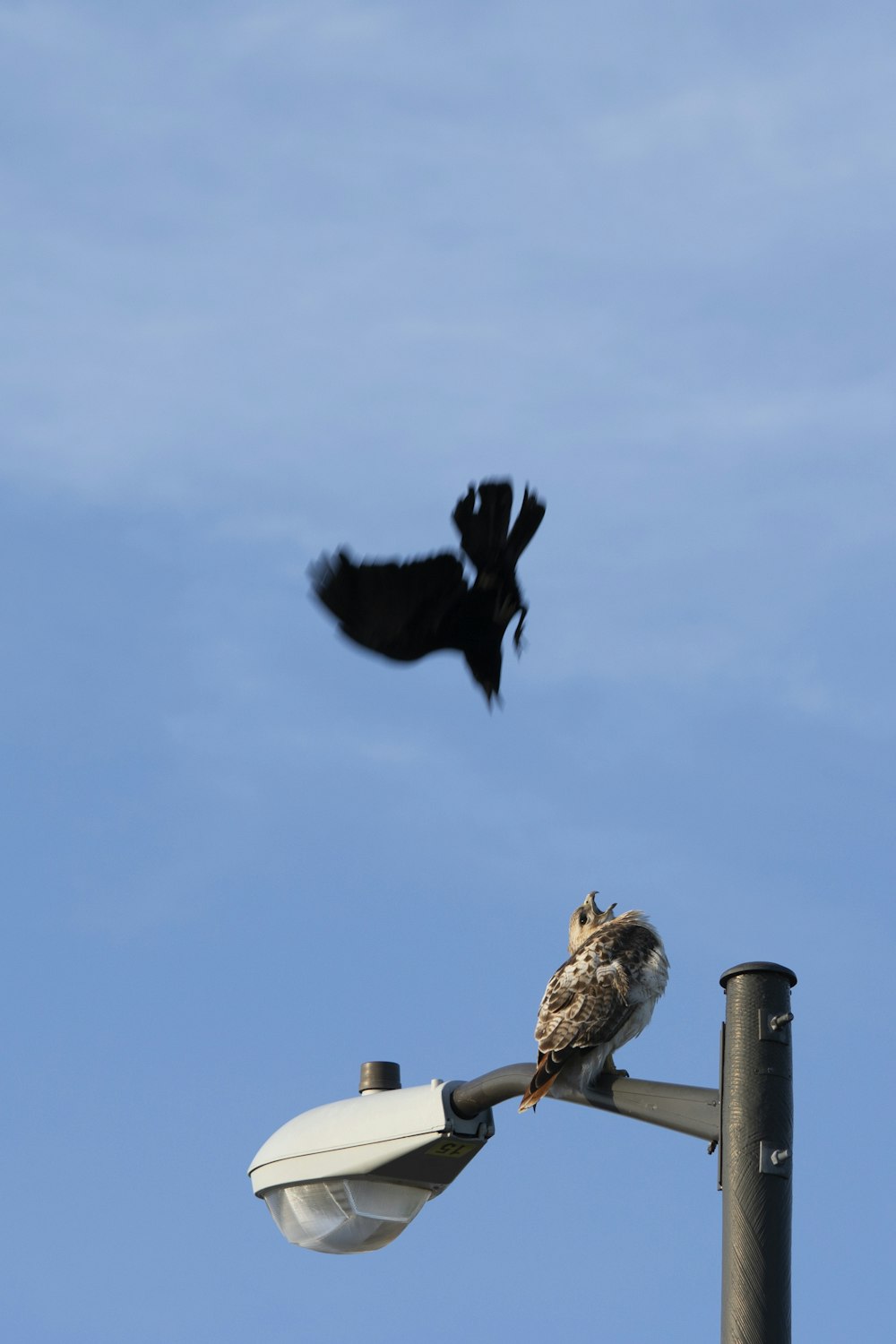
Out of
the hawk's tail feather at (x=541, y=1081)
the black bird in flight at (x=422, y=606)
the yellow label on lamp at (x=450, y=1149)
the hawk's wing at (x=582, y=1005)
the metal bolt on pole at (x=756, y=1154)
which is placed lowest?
the metal bolt on pole at (x=756, y=1154)

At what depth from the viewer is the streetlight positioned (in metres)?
4.88

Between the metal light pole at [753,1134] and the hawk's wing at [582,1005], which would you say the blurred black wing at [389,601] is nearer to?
the hawk's wing at [582,1005]

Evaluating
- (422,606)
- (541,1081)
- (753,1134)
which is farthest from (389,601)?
(753,1134)

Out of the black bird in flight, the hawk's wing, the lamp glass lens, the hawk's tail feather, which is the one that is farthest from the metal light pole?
the black bird in flight

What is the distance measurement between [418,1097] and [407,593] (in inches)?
100

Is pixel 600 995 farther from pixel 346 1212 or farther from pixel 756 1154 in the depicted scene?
pixel 756 1154

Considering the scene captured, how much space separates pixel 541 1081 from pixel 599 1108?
0.46 meters

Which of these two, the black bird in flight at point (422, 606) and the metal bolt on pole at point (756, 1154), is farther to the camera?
the black bird in flight at point (422, 606)

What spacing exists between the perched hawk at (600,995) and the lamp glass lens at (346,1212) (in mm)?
565

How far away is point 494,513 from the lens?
25.7 feet

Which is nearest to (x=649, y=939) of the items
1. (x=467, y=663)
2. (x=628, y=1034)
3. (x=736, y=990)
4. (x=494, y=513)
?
(x=628, y=1034)

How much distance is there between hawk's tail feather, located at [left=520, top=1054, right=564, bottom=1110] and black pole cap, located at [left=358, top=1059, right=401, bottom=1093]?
48 centimetres

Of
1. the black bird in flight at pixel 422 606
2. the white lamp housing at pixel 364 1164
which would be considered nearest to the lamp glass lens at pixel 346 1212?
the white lamp housing at pixel 364 1164

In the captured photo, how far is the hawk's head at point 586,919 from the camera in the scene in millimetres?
9383
